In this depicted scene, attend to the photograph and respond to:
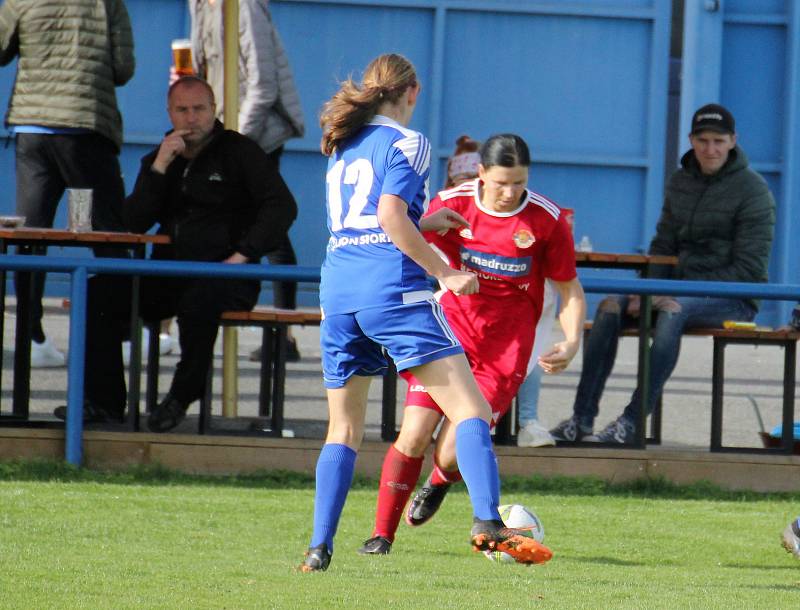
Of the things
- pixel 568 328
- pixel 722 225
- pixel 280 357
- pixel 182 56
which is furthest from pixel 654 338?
pixel 182 56

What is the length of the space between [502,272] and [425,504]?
3.08 ft

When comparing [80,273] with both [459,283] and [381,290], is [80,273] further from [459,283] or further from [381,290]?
[459,283]

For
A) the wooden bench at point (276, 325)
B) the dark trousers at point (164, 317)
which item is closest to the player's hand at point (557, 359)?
the wooden bench at point (276, 325)

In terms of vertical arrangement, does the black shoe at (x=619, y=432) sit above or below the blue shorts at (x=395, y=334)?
below

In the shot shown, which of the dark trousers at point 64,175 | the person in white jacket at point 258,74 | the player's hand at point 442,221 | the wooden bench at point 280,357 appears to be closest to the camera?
the player's hand at point 442,221

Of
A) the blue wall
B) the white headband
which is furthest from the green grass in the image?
the blue wall

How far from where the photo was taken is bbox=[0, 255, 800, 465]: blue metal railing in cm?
750

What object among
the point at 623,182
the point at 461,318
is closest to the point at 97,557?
the point at 461,318

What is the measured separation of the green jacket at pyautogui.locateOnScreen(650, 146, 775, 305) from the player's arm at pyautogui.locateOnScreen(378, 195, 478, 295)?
352 centimetres

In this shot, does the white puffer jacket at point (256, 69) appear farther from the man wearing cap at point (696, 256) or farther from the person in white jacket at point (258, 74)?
the man wearing cap at point (696, 256)

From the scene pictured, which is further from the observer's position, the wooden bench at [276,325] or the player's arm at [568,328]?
the wooden bench at [276,325]

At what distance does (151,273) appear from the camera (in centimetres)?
750

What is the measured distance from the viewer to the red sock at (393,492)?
601 centimetres

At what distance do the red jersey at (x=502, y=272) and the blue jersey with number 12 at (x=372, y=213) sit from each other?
101 cm
